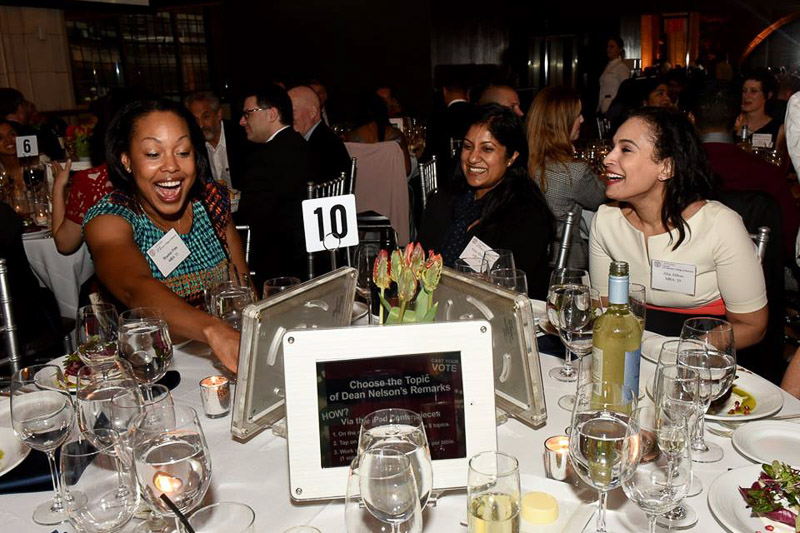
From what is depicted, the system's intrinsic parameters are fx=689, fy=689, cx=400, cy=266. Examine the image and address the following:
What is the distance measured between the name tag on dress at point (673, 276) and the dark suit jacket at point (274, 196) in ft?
8.55

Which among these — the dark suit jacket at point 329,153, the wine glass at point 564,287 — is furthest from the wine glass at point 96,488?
the dark suit jacket at point 329,153

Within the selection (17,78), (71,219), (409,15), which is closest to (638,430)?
(71,219)

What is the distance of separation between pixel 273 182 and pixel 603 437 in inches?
142

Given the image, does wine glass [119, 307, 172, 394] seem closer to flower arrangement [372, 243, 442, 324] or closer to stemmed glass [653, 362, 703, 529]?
flower arrangement [372, 243, 442, 324]

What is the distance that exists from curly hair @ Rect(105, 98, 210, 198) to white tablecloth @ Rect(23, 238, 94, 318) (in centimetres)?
158

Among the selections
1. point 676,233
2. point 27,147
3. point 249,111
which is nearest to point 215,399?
point 676,233

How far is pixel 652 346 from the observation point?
1.86 meters

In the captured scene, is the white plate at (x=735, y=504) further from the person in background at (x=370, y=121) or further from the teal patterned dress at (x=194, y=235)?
the person in background at (x=370, y=121)

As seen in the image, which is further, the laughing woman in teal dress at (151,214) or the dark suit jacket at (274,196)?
the dark suit jacket at (274,196)

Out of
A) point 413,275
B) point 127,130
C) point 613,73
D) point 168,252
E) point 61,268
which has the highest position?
point 613,73

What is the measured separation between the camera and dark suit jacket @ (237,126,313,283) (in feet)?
14.4

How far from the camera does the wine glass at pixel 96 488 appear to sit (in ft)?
3.59

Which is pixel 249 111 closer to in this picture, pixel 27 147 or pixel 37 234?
pixel 37 234

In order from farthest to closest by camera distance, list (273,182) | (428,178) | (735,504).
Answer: (428,178)
(273,182)
(735,504)
